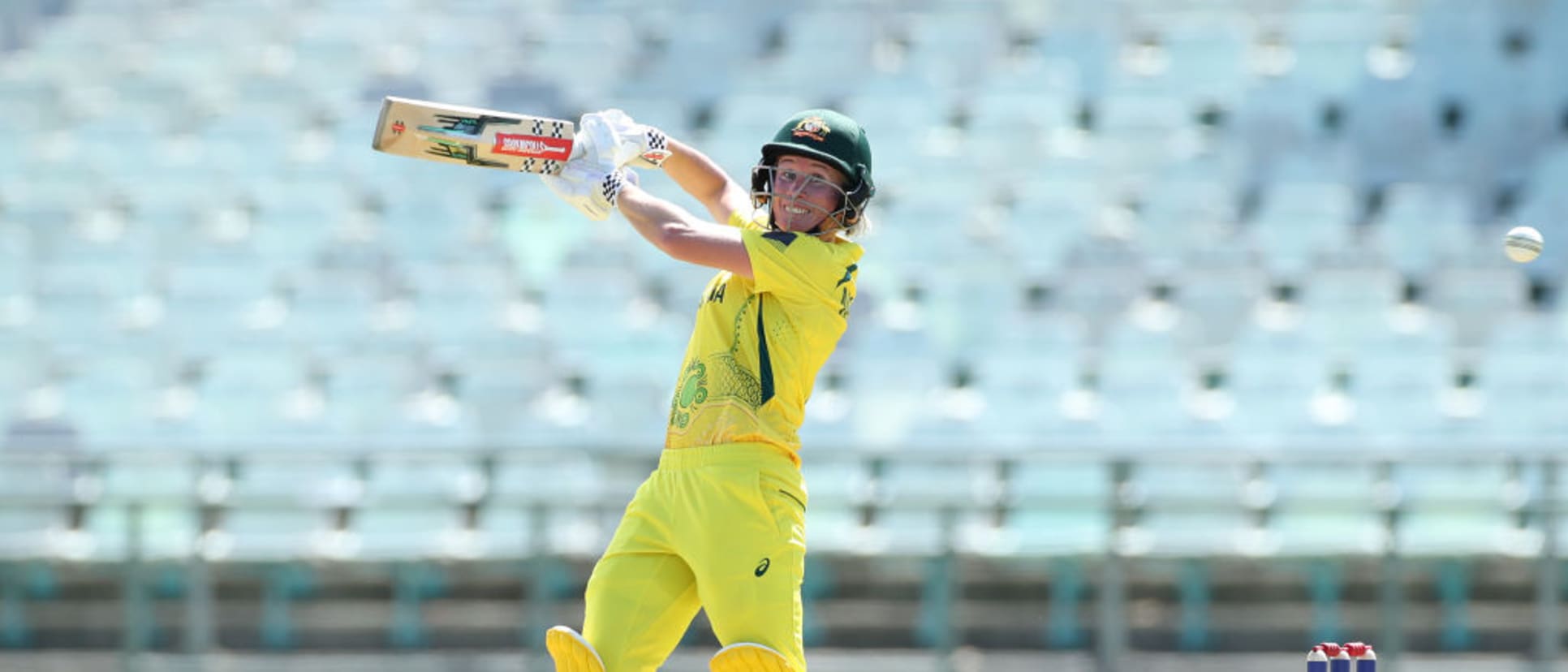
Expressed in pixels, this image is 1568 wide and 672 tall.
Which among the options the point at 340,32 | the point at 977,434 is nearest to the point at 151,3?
the point at 340,32

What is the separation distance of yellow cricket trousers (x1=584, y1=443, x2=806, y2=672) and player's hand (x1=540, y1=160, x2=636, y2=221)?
0.58 metres

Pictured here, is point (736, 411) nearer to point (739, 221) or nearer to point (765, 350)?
point (765, 350)

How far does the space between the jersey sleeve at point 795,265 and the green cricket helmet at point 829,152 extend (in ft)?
0.50

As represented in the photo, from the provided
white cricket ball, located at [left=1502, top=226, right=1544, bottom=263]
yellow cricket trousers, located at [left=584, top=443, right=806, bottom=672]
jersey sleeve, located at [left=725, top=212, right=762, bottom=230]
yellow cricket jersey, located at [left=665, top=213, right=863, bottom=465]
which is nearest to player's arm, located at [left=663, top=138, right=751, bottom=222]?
jersey sleeve, located at [left=725, top=212, right=762, bottom=230]

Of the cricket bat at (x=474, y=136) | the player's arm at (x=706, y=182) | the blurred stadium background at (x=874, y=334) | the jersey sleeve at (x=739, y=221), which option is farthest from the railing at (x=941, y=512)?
the cricket bat at (x=474, y=136)

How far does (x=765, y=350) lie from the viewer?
13.7 ft

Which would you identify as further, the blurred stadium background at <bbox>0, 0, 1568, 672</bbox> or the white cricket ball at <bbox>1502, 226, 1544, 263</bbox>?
the blurred stadium background at <bbox>0, 0, 1568, 672</bbox>

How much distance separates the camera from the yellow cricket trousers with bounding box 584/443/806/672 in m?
4.07

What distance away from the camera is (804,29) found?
10797mm

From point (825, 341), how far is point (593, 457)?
379 cm

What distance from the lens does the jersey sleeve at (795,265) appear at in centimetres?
402

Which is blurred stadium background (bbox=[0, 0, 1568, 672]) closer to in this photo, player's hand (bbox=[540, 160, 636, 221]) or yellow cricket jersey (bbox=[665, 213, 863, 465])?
yellow cricket jersey (bbox=[665, 213, 863, 465])

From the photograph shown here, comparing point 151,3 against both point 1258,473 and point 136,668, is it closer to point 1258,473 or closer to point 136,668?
point 136,668

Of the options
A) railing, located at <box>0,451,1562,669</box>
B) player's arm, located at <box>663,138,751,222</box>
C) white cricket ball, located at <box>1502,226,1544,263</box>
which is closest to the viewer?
white cricket ball, located at <box>1502,226,1544,263</box>
